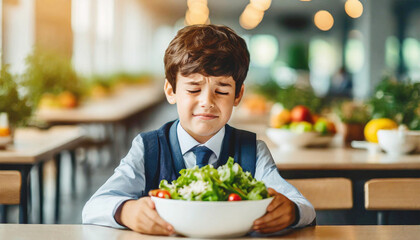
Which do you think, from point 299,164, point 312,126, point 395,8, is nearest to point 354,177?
point 299,164

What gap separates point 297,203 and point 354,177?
4.41 feet

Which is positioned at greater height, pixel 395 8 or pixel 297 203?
pixel 395 8

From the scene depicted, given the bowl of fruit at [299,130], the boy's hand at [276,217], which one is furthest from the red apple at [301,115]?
the boy's hand at [276,217]

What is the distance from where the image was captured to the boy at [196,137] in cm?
148

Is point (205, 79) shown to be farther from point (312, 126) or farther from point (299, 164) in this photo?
point (312, 126)

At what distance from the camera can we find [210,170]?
1278 millimetres

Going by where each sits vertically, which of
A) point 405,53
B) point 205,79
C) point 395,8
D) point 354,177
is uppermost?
point 395,8

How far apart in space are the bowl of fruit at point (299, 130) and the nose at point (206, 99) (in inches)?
68.8

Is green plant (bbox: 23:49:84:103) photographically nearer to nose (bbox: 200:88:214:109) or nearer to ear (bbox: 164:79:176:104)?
ear (bbox: 164:79:176:104)

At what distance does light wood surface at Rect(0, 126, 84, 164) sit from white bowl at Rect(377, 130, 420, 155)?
1.80 m

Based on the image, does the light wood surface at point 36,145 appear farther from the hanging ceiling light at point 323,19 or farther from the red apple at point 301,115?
the hanging ceiling light at point 323,19

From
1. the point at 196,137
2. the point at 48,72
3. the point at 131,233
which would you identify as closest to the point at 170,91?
the point at 196,137

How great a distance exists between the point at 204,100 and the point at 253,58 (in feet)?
72.9

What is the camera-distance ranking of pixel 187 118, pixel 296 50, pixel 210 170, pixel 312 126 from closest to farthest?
pixel 210 170 < pixel 187 118 < pixel 312 126 < pixel 296 50
